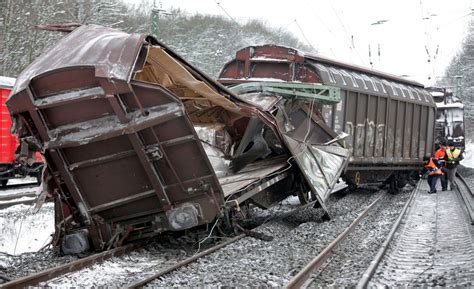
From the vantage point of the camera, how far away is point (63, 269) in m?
5.43

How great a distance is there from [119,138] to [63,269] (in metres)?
1.60

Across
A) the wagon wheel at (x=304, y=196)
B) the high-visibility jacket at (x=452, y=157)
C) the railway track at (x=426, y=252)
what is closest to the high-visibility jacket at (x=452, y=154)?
the high-visibility jacket at (x=452, y=157)

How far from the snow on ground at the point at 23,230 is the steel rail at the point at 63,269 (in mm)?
2733

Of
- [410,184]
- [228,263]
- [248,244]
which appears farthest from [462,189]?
[228,263]

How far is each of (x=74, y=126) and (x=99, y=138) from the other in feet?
1.18

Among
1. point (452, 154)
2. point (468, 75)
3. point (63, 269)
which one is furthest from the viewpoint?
point (468, 75)

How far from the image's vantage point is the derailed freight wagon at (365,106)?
39.0 ft

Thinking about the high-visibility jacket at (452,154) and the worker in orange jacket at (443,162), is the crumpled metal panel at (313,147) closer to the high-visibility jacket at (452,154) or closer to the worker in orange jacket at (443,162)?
the worker in orange jacket at (443,162)

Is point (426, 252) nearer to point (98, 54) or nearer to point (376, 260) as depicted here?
point (376, 260)

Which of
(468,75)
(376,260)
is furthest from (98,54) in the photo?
(468,75)

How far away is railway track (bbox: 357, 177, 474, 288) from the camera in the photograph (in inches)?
207

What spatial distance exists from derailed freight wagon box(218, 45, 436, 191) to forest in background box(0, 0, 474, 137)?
15.3 ft

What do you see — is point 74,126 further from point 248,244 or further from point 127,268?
point 248,244

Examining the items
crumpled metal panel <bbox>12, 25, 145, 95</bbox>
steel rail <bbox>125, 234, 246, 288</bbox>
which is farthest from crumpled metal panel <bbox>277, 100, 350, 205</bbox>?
crumpled metal panel <bbox>12, 25, 145, 95</bbox>
